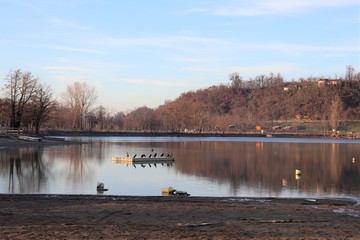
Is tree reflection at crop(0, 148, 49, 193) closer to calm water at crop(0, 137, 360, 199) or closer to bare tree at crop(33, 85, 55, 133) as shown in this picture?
calm water at crop(0, 137, 360, 199)

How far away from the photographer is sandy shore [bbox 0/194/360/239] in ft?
39.4

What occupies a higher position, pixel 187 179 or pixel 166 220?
pixel 166 220

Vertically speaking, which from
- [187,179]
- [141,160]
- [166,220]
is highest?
[166,220]

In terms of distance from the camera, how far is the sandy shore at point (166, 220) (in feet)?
39.4

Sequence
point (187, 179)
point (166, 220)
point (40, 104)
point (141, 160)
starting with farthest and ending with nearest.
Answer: point (40, 104)
point (141, 160)
point (187, 179)
point (166, 220)

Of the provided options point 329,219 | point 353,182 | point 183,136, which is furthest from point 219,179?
point 183,136

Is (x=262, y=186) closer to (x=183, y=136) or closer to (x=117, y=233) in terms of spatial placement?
(x=117, y=233)

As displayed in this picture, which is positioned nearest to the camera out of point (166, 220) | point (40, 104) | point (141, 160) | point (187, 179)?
point (166, 220)

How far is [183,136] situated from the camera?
141625mm

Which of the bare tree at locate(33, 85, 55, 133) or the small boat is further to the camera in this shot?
the bare tree at locate(33, 85, 55, 133)

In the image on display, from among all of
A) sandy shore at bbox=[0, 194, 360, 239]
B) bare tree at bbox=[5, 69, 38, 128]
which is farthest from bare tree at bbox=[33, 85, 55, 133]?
sandy shore at bbox=[0, 194, 360, 239]

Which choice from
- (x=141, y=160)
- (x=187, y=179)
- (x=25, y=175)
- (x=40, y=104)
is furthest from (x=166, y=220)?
(x=40, y=104)

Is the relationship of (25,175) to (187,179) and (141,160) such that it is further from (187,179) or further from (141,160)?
(141,160)

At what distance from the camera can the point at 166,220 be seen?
14406 millimetres
